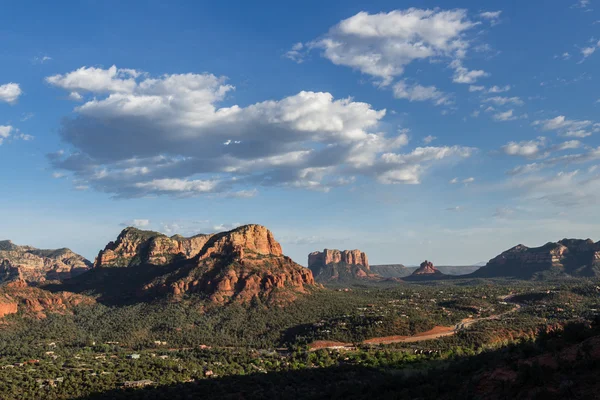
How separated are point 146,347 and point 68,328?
40.3m

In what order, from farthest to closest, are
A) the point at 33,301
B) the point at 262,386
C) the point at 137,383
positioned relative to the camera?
Result: the point at 33,301 → the point at 137,383 → the point at 262,386

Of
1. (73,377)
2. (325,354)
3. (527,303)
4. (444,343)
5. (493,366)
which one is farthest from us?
(527,303)

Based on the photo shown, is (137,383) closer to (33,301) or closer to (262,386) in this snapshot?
(262,386)

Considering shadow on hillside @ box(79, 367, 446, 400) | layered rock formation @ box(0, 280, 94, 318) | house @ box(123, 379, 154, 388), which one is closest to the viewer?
shadow on hillside @ box(79, 367, 446, 400)

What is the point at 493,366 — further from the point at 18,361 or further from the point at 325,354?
the point at 18,361

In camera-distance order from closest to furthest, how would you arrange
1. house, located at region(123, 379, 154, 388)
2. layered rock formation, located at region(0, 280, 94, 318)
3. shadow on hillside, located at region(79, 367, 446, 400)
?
shadow on hillside, located at region(79, 367, 446, 400) < house, located at region(123, 379, 154, 388) < layered rock formation, located at region(0, 280, 94, 318)

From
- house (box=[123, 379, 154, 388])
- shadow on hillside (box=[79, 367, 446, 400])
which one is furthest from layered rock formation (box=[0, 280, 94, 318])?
shadow on hillside (box=[79, 367, 446, 400])

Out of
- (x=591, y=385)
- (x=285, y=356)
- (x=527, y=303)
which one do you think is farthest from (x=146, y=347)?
(x=527, y=303)

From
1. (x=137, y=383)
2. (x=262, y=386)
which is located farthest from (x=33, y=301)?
(x=262, y=386)

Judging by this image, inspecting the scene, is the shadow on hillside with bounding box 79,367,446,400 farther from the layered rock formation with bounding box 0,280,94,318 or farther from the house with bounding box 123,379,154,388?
the layered rock formation with bounding box 0,280,94,318

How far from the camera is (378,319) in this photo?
151 metres

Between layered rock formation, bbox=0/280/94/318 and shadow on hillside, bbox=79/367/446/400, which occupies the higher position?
layered rock formation, bbox=0/280/94/318

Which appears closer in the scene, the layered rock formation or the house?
the house

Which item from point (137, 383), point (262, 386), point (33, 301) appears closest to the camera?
point (262, 386)
